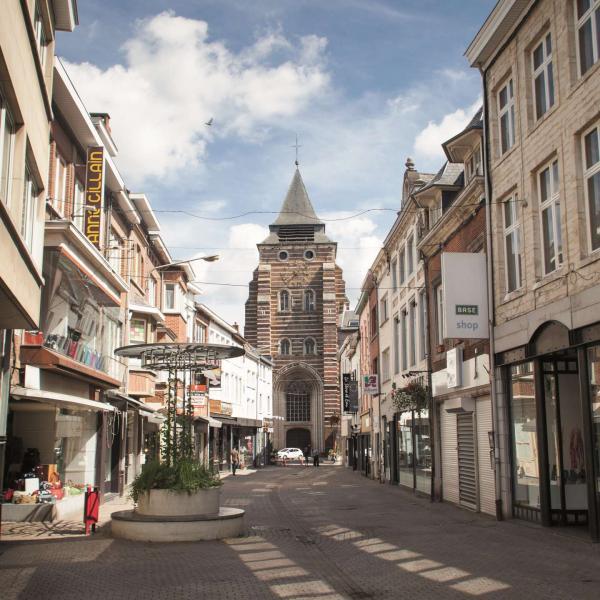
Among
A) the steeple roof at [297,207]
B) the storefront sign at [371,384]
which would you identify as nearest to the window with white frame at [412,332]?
the storefront sign at [371,384]

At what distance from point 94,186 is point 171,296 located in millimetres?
15602

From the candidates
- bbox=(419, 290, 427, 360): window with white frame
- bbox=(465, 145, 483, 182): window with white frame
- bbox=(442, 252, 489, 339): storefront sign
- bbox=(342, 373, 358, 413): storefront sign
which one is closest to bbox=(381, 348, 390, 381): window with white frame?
bbox=(419, 290, 427, 360): window with white frame

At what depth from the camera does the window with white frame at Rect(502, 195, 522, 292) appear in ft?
51.5

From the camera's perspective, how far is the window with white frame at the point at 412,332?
85.1 ft

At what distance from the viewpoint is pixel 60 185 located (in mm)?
18969

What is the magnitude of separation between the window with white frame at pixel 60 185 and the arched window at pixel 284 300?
6103 cm

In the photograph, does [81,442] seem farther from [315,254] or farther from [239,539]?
[315,254]

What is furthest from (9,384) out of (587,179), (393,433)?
(393,433)

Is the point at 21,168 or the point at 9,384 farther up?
the point at 21,168

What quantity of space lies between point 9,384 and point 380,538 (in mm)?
6962

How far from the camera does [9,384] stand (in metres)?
13.8

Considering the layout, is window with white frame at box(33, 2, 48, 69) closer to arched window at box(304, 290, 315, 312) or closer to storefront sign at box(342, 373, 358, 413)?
storefront sign at box(342, 373, 358, 413)

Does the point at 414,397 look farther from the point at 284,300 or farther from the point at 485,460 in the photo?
the point at 284,300

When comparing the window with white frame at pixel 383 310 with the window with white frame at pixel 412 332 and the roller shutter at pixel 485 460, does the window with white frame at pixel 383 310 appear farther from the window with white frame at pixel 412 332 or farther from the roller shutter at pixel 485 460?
the roller shutter at pixel 485 460
